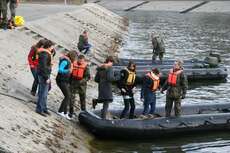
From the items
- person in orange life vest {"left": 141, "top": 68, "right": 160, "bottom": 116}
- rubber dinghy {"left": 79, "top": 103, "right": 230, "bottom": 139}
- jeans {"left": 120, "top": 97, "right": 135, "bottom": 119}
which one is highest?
person in orange life vest {"left": 141, "top": 68, "right": 160, "bottom": 116}

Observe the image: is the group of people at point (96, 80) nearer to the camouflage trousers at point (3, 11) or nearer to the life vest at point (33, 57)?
the life vest at point (33, 57)

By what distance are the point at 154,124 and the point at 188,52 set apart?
22.1 m

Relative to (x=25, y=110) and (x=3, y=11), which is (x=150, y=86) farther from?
(x=3, y=11)

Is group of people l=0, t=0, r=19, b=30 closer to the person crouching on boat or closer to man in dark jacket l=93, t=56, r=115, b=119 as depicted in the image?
man in dark jacket l=93, t=56, r=115, b=119

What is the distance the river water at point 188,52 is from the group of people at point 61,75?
5.13 feet

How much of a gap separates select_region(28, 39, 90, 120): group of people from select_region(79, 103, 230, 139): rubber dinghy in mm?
643

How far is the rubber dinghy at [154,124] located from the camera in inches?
626

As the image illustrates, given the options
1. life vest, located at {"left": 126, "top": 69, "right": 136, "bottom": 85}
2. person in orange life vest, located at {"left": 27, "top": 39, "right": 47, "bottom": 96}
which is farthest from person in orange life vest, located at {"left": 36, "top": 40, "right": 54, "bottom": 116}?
life vest, located at {"left": 126, "top": 69, "right": 136, "bottom": 85}

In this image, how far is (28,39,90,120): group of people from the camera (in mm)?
15242

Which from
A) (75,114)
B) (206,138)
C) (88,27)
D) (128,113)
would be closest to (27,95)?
(75,114)

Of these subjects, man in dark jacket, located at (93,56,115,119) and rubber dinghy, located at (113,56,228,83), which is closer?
man in dark jacket, located at (93,56,115,119)

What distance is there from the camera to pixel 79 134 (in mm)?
15828

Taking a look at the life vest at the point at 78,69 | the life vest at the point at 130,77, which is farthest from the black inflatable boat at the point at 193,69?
the life vest at the point at 78,69

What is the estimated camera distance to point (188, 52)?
38031 millimetres
